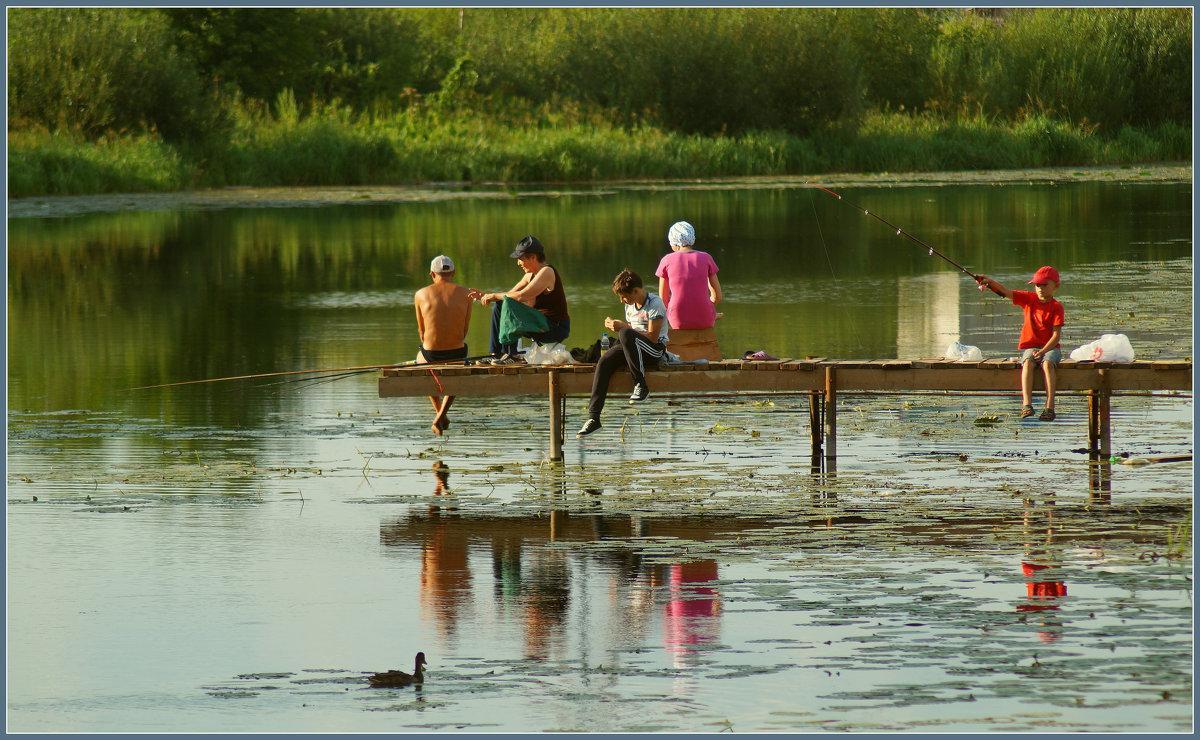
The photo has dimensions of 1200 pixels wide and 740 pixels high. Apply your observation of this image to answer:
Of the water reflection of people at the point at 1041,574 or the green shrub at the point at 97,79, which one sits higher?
the green shrub at the point at 97,79

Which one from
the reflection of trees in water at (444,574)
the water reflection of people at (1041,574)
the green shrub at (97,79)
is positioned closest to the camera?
the water reflection of people at (1041,574)

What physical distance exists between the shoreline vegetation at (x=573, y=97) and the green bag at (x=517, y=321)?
28.0 metres

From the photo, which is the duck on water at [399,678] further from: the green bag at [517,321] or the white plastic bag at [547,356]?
the green bag at [517,321]

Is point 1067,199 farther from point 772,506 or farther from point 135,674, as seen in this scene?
point 135,674

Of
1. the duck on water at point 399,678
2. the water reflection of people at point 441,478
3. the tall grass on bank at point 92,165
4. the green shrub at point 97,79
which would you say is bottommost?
the duck on water at point 399,678

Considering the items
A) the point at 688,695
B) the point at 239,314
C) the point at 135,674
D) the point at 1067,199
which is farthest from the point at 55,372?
the point at 1067,199

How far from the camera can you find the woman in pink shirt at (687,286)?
11242 millimetres

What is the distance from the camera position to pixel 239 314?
1966 cm

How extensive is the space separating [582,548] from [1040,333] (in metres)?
3.67

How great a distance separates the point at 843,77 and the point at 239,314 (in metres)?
33.4

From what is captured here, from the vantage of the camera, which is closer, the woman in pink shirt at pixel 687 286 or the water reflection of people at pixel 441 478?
the water reflection of people at pixel 441 478

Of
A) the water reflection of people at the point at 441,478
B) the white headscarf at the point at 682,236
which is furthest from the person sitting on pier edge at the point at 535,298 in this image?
the water reflection of people at the point at 441,478

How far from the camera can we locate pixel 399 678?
6445 millimetres

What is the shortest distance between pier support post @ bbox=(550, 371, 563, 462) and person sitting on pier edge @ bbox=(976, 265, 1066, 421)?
2700 millimetres
